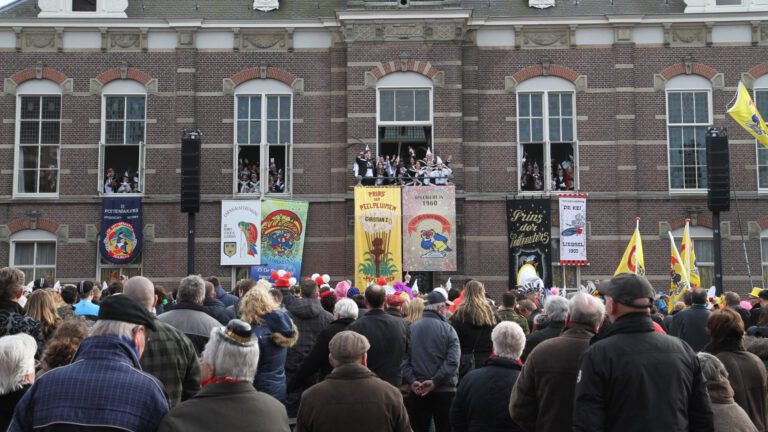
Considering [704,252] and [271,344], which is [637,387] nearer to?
[271,344]

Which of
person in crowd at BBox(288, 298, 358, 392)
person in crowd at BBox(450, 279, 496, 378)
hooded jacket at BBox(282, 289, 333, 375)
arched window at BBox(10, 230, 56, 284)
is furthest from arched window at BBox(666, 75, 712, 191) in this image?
person in crowd at BBox(288, 298, 358, 392)

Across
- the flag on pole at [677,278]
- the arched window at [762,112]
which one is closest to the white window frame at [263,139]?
the flag on pole at [677,278]

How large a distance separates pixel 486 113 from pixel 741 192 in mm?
7386

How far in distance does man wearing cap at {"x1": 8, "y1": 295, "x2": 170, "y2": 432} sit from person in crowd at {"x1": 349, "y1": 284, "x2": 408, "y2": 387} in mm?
3938

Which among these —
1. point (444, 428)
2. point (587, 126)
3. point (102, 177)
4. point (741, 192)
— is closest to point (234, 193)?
point (102, 177)

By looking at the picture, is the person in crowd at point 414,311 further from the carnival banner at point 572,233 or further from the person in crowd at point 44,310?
the carnival banner at point 572,233

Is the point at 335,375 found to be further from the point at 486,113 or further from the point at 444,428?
the point at 486,113

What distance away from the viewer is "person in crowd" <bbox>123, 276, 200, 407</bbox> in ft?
18.9

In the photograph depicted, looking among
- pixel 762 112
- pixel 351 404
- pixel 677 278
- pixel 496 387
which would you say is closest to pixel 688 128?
pixel 762 112

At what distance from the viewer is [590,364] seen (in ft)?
15.8

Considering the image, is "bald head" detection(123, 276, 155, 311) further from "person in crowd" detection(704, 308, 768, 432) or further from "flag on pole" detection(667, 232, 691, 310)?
"flag on pole" detection(667, 232, 691, 310)

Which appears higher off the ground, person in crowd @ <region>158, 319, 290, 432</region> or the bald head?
the bald head

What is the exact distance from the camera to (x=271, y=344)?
7.44 metres

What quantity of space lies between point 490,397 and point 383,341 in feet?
6.24
